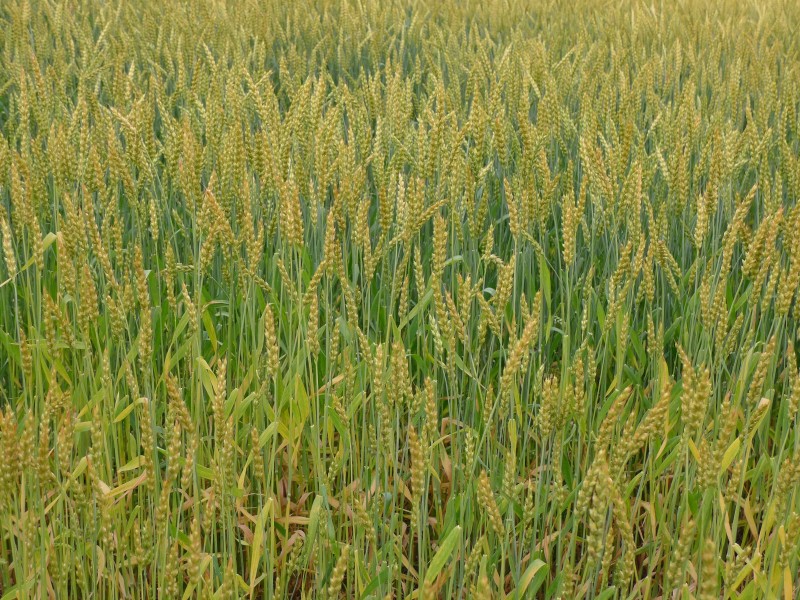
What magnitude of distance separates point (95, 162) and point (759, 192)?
1570 millimetres

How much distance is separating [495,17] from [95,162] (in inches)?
124

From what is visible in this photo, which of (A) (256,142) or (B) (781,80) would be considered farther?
(B) (781,80)

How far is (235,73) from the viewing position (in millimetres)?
2744

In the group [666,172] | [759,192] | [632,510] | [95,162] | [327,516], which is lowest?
[632,510]

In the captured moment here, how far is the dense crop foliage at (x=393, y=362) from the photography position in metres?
1.15

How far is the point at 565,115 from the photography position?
219cm

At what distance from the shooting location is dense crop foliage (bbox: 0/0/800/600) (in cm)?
115

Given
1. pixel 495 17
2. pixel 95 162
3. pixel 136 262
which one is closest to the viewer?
pixel 136 262

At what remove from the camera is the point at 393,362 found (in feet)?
3.72

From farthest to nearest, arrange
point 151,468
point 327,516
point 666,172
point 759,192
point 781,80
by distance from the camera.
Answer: point 781,80 → point 759,192 → point 666,172 → point 327,516 → point 151,468

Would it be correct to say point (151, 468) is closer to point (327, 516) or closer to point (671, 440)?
point (327, 516)

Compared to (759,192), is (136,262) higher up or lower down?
higher up

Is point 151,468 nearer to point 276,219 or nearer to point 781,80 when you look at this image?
point 276,219

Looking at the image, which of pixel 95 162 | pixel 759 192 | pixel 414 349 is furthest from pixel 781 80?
pixel 95 162
